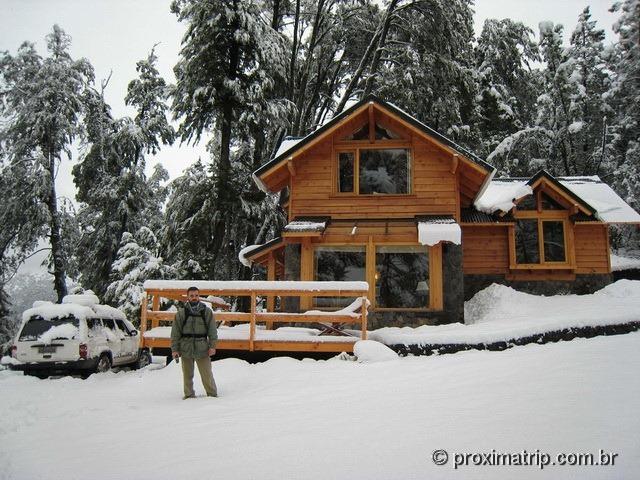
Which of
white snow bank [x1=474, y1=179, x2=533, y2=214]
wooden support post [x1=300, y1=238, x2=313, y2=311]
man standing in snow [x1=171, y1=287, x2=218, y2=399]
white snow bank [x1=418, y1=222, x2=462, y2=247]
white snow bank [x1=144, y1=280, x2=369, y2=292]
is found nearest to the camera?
man standing in snow [x1=171, y1=287, x2=218, y2=399]

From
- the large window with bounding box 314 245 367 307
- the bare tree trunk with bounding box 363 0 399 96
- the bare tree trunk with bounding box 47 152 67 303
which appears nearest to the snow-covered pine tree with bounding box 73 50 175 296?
the bare tree trunk with bounding box 47 152 67 303

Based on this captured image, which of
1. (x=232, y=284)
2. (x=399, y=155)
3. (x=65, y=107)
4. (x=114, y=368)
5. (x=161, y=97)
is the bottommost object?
(x=114, y=368)

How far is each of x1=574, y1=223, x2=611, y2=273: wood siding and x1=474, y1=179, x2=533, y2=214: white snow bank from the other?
106 inches

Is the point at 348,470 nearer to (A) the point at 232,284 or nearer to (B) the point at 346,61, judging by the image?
(A) the point at 232,284

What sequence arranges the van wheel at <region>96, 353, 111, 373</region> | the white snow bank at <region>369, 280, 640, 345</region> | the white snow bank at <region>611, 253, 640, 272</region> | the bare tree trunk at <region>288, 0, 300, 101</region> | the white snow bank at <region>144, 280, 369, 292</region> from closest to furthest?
the white snow bank at <region>369, 280, 640, 345</region>
the white snow bank at <region>144, 280, 369, 292</region>
the van wheel at <region>96, 353, 111, 373</region>
the bare tree trunk at <region>288, 0, 300, 101</region>
the white snow bank at <region>611, 253, 640, 272</region>

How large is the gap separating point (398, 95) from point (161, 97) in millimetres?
13281

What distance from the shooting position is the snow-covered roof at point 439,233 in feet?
40.6

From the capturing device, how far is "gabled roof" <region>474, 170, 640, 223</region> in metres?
15.7

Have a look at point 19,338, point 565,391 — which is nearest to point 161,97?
point 19,338

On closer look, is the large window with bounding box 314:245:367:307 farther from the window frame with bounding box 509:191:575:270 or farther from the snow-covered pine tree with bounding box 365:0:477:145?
the snow-covered pine tree with bounding box 365:0:477:145

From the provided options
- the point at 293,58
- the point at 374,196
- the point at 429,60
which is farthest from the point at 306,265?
the point at 293,58

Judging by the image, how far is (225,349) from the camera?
33.1 feet

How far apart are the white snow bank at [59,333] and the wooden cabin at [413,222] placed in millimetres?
5679

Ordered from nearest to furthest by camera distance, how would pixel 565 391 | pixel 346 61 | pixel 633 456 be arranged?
pixel 633 456 → pixel 565 391 → pixel 346 61
